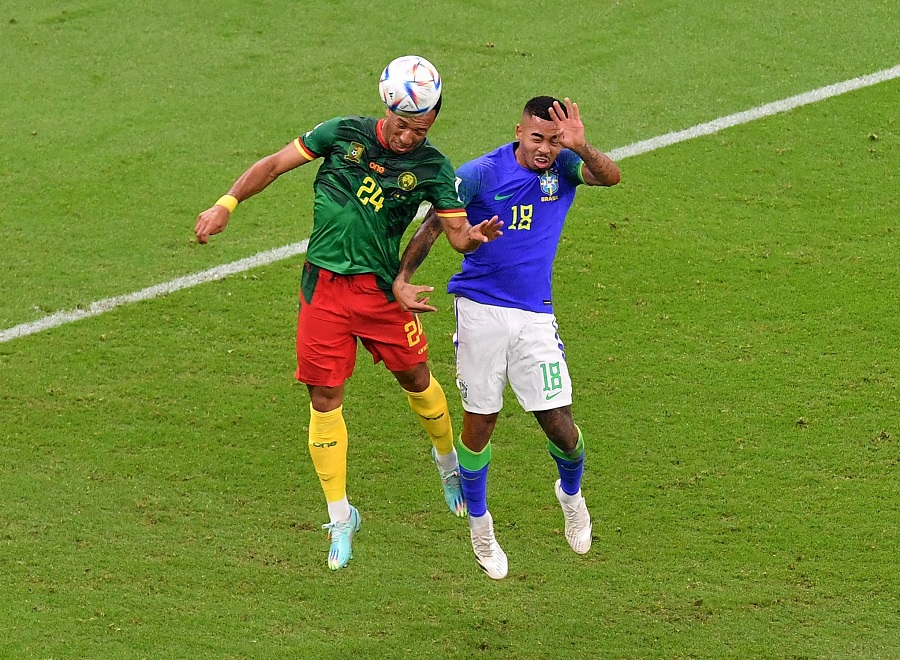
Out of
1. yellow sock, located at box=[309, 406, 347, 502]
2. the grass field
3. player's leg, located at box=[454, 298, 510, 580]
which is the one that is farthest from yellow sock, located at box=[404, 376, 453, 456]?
the grass field

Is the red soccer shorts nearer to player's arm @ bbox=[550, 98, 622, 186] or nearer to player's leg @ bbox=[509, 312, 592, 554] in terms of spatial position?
player's leg @ bbox=[509, 312, 592, 554]

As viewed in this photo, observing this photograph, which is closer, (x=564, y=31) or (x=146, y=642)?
(x=146, y=642)

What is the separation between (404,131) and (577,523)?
2.53 metres

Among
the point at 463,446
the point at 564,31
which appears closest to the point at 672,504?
the point at 463,446

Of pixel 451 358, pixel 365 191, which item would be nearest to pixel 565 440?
pixel 365 191

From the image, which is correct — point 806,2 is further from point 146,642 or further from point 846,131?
point 146,642

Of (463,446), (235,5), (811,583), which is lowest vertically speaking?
(235,5)

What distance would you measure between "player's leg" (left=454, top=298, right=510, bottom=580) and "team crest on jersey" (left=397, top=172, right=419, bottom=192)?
80cm

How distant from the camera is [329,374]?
7254 millimetres

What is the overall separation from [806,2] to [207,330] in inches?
293

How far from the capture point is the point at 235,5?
558 inches

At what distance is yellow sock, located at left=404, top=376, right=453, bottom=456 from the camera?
24.9 feet

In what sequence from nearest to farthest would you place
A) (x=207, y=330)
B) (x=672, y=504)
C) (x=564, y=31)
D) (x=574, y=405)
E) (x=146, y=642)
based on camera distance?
(x=146, y=642) → (x=672, y=504) → (x=574, y=405) → (x=207, y=330) → (x=564, y=31)

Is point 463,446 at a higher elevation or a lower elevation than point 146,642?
higher
